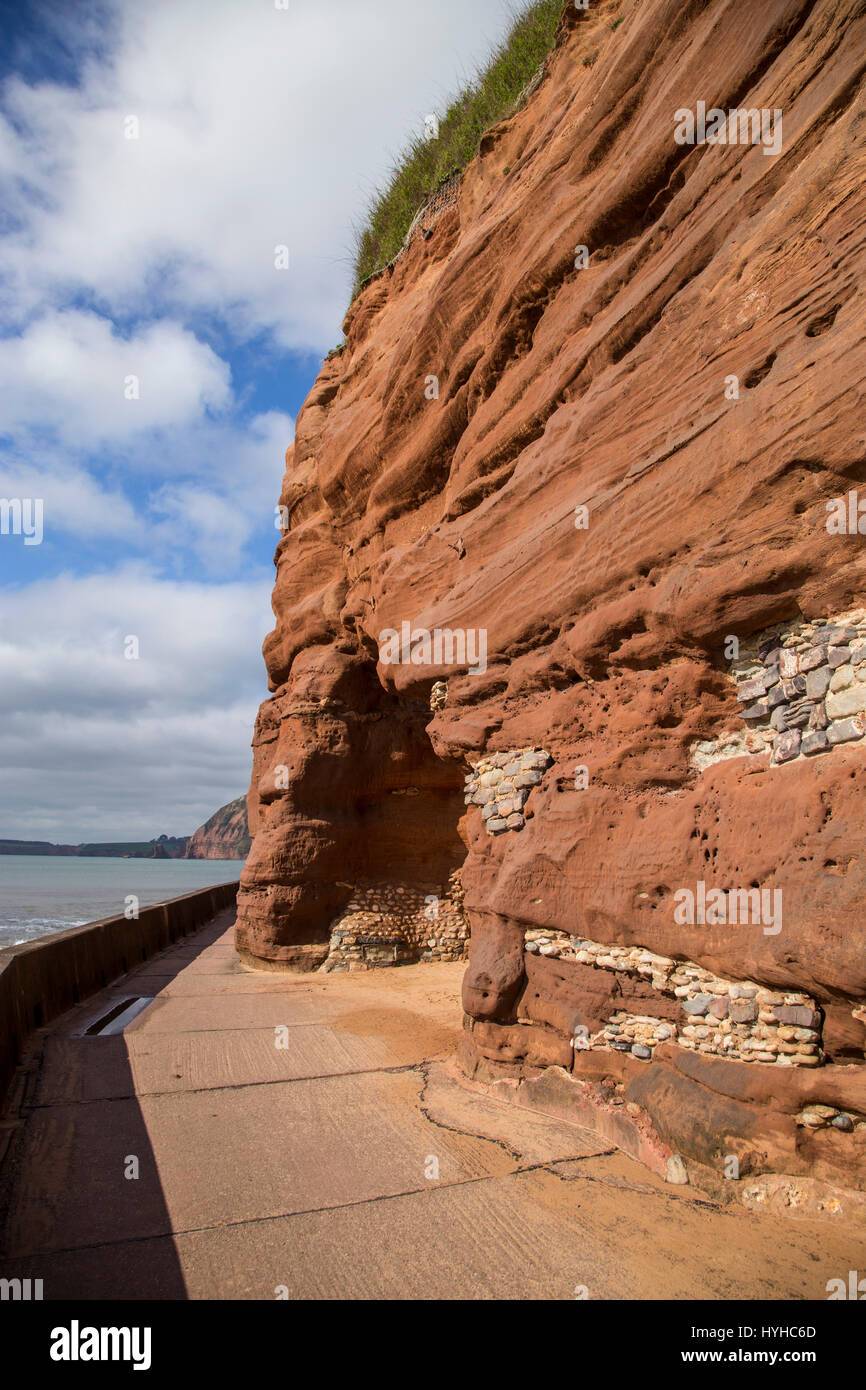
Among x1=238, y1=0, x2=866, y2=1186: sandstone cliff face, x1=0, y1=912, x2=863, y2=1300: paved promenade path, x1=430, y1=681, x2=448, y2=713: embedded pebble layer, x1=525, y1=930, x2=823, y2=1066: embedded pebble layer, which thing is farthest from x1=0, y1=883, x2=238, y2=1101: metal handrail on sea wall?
x1=430, y1=681, x2=448, y2=713: embedded pebble layer

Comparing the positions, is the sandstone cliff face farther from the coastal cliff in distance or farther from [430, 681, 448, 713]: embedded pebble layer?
the coastal cliff in distance

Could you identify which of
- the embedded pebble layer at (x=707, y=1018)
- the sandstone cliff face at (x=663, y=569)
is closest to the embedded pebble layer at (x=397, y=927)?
the sandstone cliff face at (x=663, y=569)

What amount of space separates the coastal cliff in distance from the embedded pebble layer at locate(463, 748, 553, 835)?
148m

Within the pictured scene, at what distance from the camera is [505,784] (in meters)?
6.62

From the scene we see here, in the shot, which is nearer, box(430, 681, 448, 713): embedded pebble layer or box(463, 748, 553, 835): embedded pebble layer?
box(463, 748, 553, 835): embedded pebble layer

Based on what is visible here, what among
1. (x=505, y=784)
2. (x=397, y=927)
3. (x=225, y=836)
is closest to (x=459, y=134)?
(x=505, y=784)

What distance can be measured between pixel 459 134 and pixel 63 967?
14.2 meters

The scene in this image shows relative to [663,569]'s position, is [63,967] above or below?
below

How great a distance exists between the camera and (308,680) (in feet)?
41.8

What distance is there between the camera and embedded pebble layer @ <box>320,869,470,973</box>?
39.2 ft

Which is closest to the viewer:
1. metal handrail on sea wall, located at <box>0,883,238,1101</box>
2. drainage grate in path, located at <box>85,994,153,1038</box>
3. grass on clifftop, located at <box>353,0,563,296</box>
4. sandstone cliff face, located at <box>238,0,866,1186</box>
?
sandstone cliff face, located at <box>238,0,866,1186</box>

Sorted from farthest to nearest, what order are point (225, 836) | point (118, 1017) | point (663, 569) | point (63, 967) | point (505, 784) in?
point (225, 836) < point (63, 967) < point (118, 1017) < point (505, 784) < point (663, 569)

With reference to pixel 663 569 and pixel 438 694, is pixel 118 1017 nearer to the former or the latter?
pixel 438 694

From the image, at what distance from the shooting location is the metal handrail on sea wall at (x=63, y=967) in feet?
22.0
